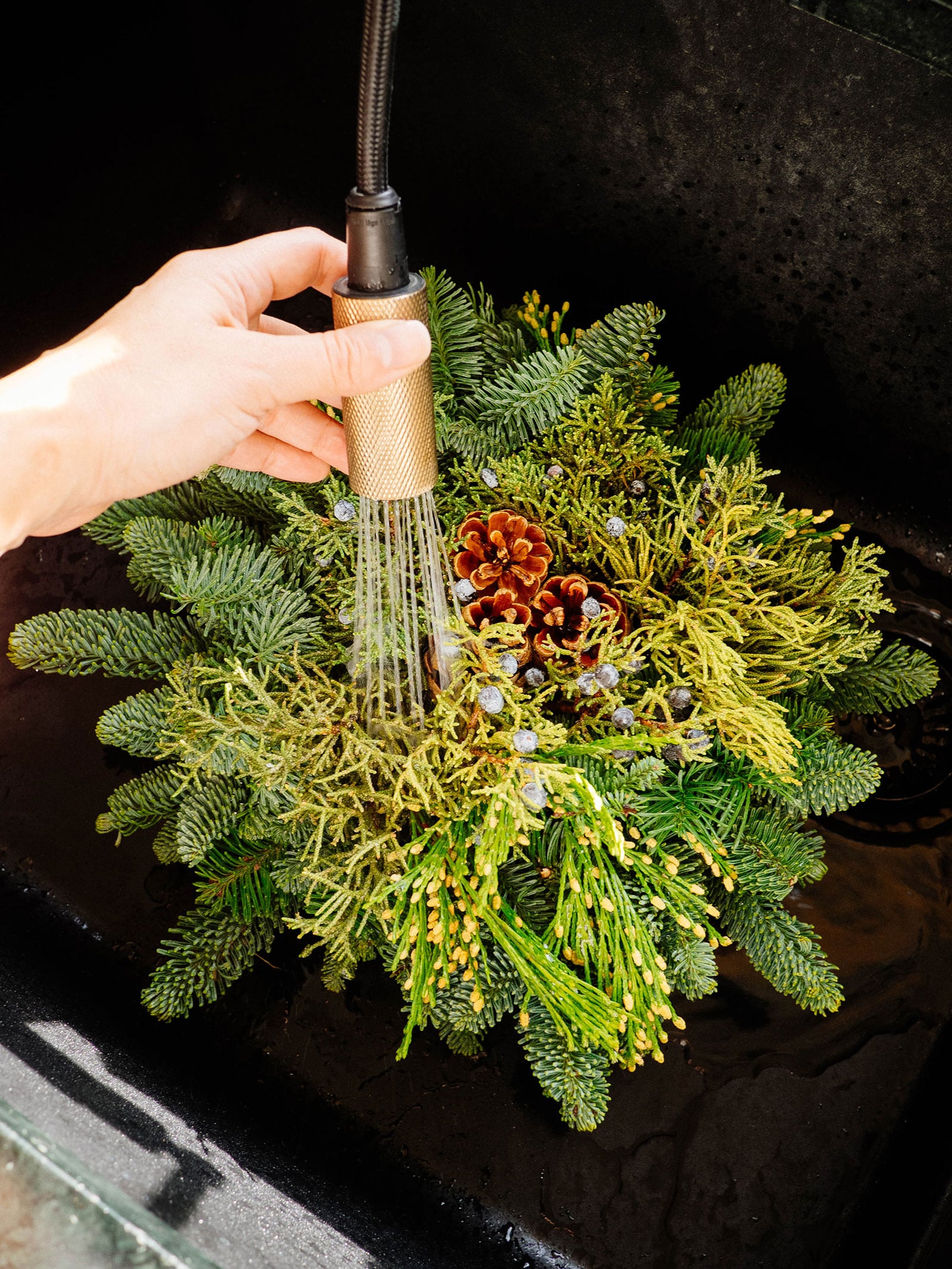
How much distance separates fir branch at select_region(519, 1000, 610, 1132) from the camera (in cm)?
61

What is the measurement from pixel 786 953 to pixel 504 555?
351 mm

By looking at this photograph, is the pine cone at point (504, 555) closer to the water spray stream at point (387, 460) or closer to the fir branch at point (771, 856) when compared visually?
the water spray stream at point (387, 460)

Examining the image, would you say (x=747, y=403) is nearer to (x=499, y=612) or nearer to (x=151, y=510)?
(x=499, y=612)

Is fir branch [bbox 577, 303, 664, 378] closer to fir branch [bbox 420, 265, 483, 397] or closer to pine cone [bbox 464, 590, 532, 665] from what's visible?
fir branch [bbox 420, 265, 483, 397]

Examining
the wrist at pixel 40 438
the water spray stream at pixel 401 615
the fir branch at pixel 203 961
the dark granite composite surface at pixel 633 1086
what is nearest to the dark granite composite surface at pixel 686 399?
the dark granite composite surface at pixel 633 1086

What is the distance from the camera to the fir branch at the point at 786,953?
1.99 feet

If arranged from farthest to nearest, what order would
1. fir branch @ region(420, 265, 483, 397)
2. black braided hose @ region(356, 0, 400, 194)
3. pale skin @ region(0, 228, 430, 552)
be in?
1. fir branch @ region(420, 265, 483, 397)
2. pale skin @ region(0, 228, 430, 552)
3. black braided hose @ region(356, 0, 400, 194)

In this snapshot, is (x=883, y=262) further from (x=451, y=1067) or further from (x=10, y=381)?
(x=451, y=1067)

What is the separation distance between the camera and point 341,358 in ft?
1.33

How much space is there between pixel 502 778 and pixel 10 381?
0.36 metres

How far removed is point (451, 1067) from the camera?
0.78 meters

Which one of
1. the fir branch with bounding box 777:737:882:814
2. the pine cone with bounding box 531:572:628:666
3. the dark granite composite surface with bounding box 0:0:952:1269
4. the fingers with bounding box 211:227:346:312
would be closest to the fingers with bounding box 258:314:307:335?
the fingers with bounding box 211:227:346:312

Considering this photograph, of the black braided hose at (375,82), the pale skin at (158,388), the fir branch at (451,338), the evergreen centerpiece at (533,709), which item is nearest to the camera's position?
the black braided hose at (375,82)

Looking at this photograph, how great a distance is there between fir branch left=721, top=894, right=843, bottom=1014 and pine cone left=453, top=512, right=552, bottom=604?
290 millimetres
